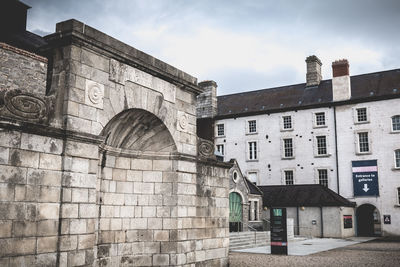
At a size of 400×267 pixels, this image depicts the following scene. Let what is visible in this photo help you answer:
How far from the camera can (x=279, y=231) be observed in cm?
1708

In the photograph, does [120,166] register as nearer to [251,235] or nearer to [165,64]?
[165,64]

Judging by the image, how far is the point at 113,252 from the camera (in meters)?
9.58

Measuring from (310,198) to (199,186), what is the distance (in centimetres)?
2029

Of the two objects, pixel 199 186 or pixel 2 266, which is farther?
pixel 199 186

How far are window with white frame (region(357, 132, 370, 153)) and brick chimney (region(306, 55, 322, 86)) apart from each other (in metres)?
6.33

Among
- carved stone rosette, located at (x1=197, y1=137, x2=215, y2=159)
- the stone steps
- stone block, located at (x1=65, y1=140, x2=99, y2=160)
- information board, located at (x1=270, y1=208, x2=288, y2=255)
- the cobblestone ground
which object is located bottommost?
the cobblestone ground

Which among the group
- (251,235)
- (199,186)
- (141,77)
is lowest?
(251,235)

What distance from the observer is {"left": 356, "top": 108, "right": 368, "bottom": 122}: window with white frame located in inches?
1256

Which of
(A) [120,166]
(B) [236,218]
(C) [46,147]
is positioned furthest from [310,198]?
(C) [46,147]

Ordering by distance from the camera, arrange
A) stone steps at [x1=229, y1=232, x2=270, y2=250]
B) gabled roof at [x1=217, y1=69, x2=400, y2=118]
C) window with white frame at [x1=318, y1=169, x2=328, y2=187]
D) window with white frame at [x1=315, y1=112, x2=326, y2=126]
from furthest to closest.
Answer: window with white frame at [x1=315, y1=112, x2=326, y2=126] → window with white frame at [x1=318, y1=169, x2=328, y2=187] → gabled roof at [x1=217, y1=69, x2=400, y2=118] → stone steps at [x1=229, y1=232, x2=270, y2=250]

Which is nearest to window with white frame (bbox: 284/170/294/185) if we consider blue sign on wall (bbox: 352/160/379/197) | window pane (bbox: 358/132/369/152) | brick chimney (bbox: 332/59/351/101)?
blue sign on wall (bbox: 352/160/379/197)

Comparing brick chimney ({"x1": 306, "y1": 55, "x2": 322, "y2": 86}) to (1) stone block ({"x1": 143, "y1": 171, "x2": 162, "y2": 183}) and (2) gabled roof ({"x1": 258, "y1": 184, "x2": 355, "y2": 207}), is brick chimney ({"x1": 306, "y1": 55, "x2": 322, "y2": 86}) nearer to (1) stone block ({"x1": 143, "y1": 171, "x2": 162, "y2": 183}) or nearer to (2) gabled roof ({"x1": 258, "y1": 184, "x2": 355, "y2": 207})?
(2) gabled roof ({"x1": 258, "y1": 184, "x2": 355, "y2": 207})

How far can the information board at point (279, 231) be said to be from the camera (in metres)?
16.8

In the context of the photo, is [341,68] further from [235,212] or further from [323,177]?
[235,212]
